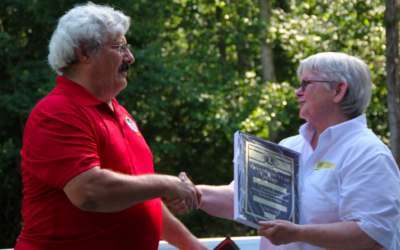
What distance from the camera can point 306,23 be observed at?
11.9m

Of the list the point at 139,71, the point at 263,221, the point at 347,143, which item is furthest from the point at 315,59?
the point at 139,71

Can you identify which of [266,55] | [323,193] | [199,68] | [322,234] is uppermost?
[323,193]

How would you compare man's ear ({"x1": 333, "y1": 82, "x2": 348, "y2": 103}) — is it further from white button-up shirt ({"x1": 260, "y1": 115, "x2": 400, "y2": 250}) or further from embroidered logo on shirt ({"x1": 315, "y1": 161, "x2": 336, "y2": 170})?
embroidered logo on shirt ({"x1": 315, "y1": 161, "x2": 336, "y2": 170})

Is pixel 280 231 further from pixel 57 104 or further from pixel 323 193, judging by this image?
pixel 57 104

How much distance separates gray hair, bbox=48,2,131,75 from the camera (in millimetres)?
2633

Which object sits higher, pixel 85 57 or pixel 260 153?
pixel 85 57

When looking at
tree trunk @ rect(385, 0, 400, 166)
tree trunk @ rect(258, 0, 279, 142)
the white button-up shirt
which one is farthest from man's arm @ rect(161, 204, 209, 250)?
tree trunk @ rect(258, 0, 279, 142)

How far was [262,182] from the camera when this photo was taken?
2734mm

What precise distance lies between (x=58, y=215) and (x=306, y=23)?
10203mm

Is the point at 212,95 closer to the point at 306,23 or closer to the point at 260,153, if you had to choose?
the point at 306,23

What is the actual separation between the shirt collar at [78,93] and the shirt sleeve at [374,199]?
1.26 m

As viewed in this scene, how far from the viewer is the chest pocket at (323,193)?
9.09 ft

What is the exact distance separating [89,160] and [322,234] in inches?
45.0

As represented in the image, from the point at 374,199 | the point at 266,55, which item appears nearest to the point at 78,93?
the point at 374,199
